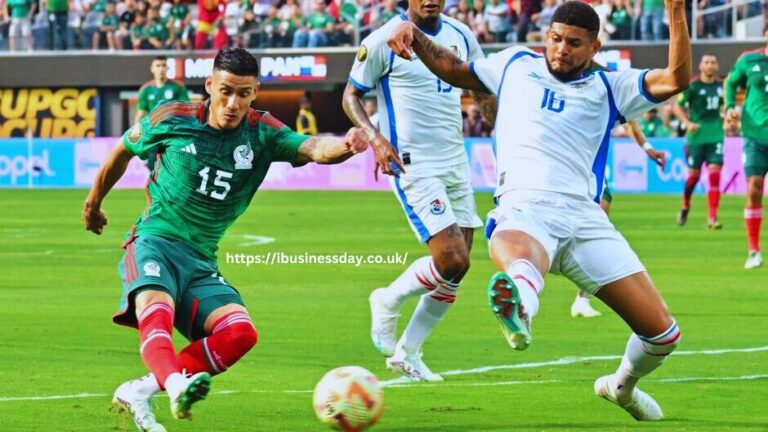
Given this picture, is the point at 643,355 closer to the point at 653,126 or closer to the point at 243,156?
the point at 243,156

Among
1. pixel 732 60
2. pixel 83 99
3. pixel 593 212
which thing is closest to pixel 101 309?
pixel 593 212

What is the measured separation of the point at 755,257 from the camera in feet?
58.5

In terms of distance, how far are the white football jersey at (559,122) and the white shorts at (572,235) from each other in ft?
0.30

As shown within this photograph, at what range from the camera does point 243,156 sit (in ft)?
26.2

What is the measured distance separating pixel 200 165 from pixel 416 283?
275 centimetres

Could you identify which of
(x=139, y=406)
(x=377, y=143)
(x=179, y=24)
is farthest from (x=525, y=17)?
(x=139, y=406)

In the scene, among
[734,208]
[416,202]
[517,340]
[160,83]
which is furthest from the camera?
[734,208]

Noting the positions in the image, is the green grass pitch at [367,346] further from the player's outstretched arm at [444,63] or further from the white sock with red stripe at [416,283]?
the player's outstretched arm at [444,63]

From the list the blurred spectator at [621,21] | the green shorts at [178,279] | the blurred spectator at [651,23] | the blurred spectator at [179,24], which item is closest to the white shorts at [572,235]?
the green shorts at [178,279]

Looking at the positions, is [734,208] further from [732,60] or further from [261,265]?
[261,265]

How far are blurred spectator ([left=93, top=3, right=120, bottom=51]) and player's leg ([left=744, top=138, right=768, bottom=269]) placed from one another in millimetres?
28588

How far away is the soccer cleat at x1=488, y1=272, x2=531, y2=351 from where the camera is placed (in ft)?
22.5

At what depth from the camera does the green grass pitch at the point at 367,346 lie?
27.5ft

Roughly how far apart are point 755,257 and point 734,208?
12.2 m
